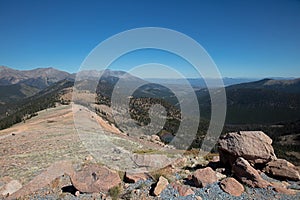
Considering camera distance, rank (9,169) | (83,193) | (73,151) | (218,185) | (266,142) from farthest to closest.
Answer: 1. (73,151)
2. (9,169)
3. (266,142)
4. (218,185)
5. (83,193)

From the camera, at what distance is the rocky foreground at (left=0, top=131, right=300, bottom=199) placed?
43.7 ft

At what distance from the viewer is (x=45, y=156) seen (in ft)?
73.6

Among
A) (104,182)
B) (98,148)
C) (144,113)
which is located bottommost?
(144,113)

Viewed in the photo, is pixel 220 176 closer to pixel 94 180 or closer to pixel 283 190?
pixel 283 190

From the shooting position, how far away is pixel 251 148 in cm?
1677

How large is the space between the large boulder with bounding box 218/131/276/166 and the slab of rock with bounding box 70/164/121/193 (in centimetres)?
855

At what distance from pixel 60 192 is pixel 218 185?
9.28m

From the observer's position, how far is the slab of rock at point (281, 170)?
1575cm

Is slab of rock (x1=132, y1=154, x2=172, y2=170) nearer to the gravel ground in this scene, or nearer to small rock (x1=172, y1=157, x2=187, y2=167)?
small rock (x1=172, y1=157, x2=187, y2=167)

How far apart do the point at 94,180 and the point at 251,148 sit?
1074 centimetres

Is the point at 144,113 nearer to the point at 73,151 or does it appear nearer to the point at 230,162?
the point at 73,151

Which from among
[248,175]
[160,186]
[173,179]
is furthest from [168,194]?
[248,175]

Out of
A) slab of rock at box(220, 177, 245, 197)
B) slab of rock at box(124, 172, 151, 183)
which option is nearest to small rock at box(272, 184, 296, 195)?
slab of rock at box(220, 177, 245, 197)

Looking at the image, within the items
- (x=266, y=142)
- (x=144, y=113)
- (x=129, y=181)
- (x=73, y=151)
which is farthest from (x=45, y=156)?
(x=144, y=113)
